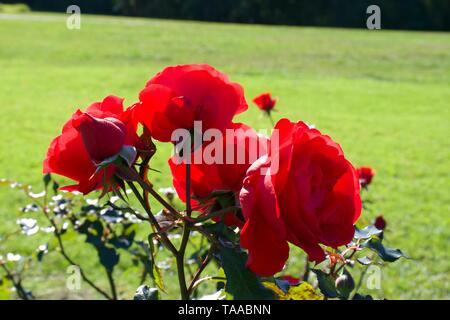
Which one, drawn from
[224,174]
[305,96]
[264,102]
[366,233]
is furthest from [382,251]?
[305,96]

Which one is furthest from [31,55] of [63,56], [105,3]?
[105,3]

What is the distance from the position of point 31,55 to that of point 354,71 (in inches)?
179

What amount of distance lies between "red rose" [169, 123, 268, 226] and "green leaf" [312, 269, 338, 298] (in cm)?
11

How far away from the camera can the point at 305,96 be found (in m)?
7.34

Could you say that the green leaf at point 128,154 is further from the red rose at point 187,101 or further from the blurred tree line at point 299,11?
the blurred tree line at point 299,11

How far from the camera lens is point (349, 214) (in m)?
0.40

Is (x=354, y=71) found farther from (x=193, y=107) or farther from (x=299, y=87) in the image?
(x=193, y=107)

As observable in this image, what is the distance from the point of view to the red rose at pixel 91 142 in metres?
0.41

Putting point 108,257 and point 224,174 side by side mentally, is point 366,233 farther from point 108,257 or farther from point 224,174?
point 108,257

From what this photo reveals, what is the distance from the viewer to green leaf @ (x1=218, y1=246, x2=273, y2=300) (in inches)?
15.8

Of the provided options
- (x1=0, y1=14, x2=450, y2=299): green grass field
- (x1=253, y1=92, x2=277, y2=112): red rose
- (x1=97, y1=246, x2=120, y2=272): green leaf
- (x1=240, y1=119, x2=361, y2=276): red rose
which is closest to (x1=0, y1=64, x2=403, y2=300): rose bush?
(x1=240, y1=119, x2=361, y2=276): red rose

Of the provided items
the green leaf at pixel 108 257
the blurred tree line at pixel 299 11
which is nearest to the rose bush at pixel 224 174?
the green leaf at pixel 108 257

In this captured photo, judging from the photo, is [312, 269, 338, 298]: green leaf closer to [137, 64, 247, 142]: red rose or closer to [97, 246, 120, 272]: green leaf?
[137, 64, 247, 142]: red rose

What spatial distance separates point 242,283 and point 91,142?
12cm
